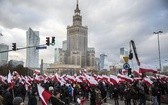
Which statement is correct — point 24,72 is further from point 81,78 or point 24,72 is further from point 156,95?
point 156,95

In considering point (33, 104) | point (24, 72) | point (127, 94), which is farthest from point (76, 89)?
point (24, 72)

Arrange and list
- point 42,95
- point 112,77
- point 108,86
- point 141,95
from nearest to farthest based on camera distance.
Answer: point 42,95, point 141,95, point 112,77, point 108,86

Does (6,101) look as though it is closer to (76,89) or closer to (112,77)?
(112,77)

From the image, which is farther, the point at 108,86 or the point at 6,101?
the point at 108,86

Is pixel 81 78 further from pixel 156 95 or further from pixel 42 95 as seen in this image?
pixel 42 95

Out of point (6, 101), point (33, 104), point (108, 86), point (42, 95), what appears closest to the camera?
point (42, 95)

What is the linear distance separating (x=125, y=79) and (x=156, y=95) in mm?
3792

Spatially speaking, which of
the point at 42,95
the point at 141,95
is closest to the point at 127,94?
the point at 141,95

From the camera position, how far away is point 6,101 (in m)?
13.0

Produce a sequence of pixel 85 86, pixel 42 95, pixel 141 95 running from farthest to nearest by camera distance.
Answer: pixel 85 86 < pixel 141 95 < pixel 42 95

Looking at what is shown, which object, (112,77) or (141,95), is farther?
(112,77)

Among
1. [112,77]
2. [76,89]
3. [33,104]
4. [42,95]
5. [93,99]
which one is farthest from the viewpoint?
[76,89]

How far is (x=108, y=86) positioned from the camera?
34.4 metres

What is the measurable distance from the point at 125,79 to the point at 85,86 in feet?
26.1
